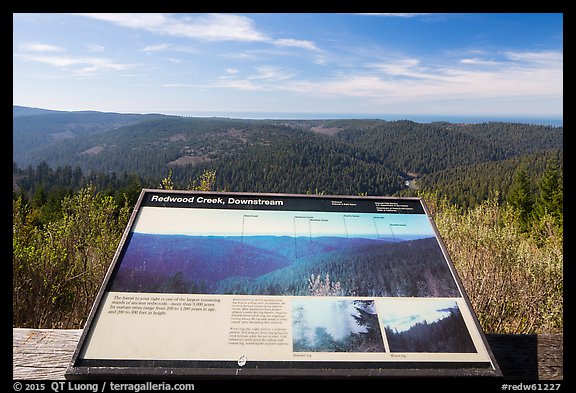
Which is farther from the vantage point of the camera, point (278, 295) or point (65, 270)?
point (65, 270)

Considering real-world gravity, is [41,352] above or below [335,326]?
below

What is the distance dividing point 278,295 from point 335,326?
1.13 feet

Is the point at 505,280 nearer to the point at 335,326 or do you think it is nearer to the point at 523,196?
the point at 335,326

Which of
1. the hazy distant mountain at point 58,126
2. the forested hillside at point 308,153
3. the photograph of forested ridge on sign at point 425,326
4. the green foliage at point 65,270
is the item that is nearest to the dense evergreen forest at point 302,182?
the green foliage at point 65,270

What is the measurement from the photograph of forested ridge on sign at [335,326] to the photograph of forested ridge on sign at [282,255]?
80mm

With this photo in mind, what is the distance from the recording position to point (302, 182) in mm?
92188

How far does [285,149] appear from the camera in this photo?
360 ft

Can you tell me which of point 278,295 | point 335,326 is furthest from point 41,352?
point 335,326

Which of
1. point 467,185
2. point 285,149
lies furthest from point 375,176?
point 467,185

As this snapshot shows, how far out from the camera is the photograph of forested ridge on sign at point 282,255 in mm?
2293

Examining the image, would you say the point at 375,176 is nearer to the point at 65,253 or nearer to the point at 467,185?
the point at 467,185

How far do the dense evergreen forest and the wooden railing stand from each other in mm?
967

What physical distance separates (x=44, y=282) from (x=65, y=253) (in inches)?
22.8

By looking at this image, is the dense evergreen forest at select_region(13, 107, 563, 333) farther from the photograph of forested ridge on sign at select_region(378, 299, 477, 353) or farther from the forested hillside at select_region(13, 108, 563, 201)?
→ the forested hillside at select_region(13, 108, 563, 201)
